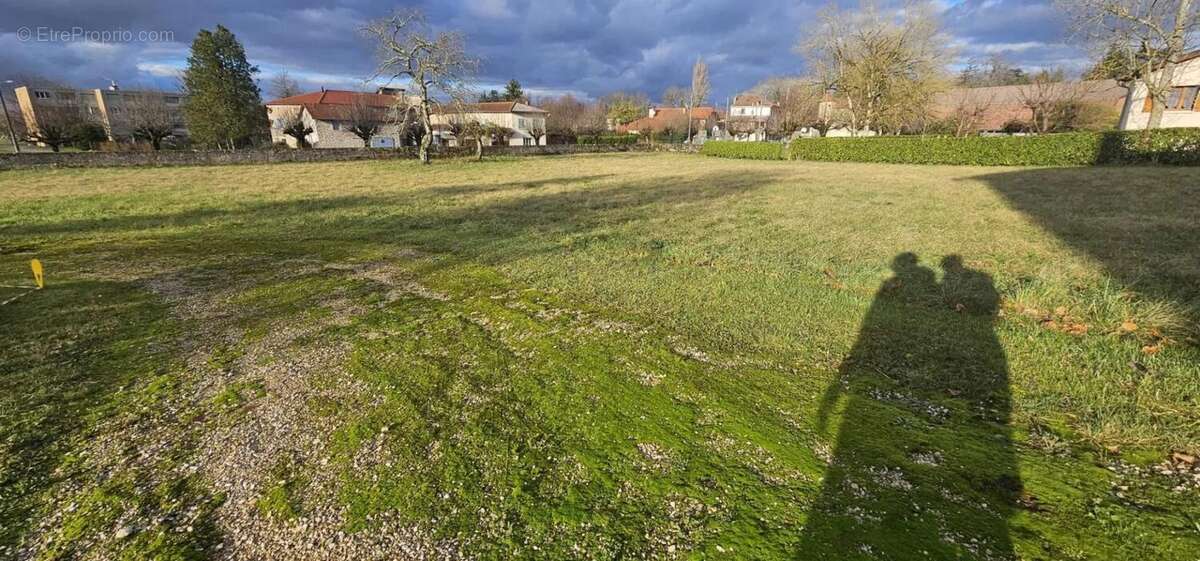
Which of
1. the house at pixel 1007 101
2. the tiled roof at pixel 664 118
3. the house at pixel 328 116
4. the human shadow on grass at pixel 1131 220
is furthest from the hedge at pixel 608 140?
the human shadow on grass at pixel 1131 220

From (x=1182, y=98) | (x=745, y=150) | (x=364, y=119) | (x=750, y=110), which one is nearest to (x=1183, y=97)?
(x=1182, y=98)

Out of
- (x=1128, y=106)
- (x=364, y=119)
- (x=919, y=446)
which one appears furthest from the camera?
(x=364, y=119)

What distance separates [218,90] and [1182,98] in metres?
61.7

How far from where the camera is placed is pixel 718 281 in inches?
227

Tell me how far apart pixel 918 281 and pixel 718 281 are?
7.39 ft

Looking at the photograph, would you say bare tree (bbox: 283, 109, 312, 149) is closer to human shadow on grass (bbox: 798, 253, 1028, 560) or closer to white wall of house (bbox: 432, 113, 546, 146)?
white wall of house (bbox: 432, 113, 546, 146)

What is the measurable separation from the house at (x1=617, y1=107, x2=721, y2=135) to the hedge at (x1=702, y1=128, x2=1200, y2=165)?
4304 cm

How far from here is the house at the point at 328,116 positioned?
5144 cm

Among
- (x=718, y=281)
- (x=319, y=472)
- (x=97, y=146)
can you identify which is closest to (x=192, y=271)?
(x=319, y=472)

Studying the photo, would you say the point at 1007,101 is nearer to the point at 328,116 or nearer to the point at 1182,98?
the point at 1182,98

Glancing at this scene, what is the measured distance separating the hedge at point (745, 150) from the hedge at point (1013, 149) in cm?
7

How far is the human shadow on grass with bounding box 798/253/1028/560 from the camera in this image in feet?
6.63

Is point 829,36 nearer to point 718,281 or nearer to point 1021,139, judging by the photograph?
point 1021,139

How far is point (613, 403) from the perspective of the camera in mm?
3135
